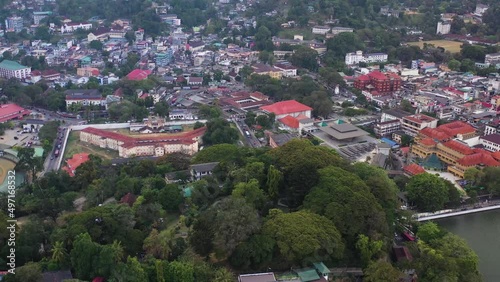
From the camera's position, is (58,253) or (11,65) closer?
(58,253)

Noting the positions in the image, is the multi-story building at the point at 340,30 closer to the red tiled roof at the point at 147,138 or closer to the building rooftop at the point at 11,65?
the red tiled roof at the point at 147,138

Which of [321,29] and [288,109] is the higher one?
[321,29]

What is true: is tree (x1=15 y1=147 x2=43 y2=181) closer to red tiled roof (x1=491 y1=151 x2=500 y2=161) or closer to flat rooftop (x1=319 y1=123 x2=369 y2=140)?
flat rooftop (x1=319 y1=123 x2=369 y2=140)

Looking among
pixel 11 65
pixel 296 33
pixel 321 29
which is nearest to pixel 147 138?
pixel 11 65

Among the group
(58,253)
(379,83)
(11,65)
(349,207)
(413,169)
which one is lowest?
(413,169)

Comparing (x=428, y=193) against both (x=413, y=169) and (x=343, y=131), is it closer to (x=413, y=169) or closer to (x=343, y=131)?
(x=413, y=169)

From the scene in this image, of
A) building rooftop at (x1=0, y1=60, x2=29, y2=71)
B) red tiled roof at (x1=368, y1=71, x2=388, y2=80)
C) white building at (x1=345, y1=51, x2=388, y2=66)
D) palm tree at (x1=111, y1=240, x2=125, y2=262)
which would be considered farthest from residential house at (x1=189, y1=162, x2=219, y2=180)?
white building at (x1=345, y1=51, x2=388, y2=66)

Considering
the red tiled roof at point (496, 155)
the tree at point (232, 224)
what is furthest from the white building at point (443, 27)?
the tree at point (232, 224)

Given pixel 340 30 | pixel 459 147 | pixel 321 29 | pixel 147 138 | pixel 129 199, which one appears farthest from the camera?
pixel 321 29
